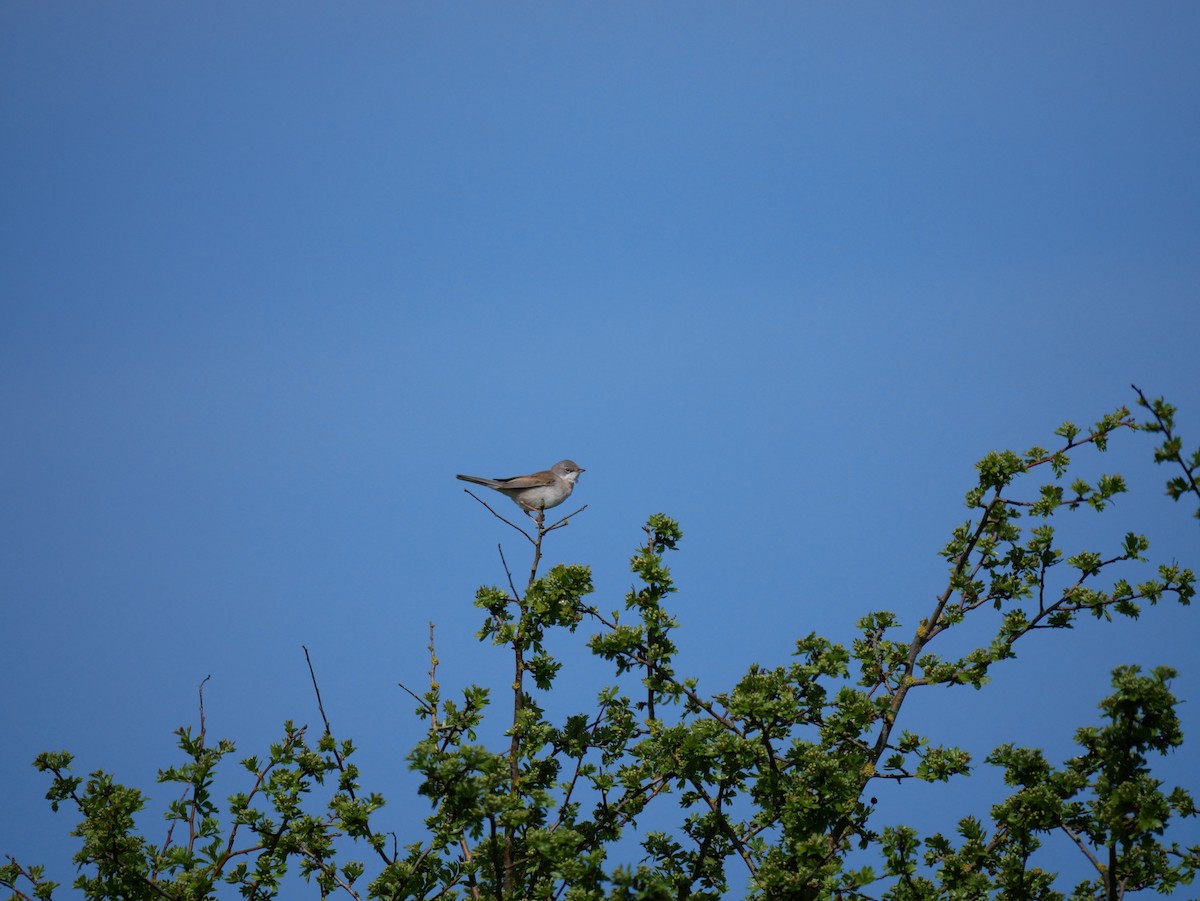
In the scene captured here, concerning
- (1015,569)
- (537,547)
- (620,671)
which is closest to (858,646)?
(1015,569)

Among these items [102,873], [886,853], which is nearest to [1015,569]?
[886,853]

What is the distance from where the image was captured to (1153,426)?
5.59 m

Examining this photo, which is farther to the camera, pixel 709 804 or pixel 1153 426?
pixel 709 804

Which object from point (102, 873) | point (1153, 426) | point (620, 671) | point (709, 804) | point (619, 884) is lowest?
point (619, 884)

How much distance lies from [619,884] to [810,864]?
5.91 feet

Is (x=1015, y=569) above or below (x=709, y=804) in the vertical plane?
above

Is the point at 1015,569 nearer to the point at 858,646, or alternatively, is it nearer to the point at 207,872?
the point at 858,646

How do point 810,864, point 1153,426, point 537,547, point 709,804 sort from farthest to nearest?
point 537,547 < point 709,804 < point 810,864 < point 1153,426

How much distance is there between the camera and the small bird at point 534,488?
13.2m

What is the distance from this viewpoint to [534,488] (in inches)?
525

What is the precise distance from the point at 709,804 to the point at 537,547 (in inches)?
83.3

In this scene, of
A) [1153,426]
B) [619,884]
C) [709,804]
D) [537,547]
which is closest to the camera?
[619,884]

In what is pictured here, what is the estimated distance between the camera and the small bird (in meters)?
13.2

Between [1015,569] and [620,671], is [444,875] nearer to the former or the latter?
[620,671]
